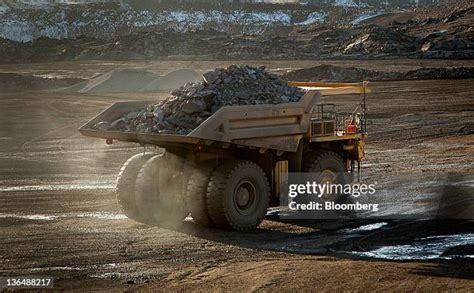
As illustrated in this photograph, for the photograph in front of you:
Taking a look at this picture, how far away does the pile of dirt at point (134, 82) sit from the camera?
42.4 m

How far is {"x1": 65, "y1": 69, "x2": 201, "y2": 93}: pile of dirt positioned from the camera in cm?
4241

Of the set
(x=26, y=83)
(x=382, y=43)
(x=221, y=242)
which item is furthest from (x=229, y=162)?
(x=382, y=43)

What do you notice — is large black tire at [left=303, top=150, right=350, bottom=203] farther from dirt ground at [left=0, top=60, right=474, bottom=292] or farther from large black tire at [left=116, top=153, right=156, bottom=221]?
large black tire at [left=116, top=153, right=156, bottom=221]

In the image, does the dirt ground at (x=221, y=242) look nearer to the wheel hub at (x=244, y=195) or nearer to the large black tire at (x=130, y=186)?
the large black tire at (x=130, y=186)

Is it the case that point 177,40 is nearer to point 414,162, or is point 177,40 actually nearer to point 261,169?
point 414,162

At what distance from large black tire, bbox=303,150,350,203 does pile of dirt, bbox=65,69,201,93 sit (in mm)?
28324

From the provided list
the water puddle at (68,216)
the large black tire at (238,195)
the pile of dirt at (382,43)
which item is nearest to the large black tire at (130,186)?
the water puddle at (68,216)

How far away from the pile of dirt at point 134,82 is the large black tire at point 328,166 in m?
28.3

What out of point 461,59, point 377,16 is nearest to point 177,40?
point 461,59

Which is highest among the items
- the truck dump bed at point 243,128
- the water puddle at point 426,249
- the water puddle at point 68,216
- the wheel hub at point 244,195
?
the truck dump bed at point 243,128

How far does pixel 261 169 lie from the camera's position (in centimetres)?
1228

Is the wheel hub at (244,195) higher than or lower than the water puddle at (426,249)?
higher

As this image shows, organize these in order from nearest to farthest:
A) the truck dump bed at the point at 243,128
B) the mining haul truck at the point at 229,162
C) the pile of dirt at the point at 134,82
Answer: the truck dump bed at the point at 243,128, the mining haul truck at the point at 229,162, the pile of dirt at the point at 134,82

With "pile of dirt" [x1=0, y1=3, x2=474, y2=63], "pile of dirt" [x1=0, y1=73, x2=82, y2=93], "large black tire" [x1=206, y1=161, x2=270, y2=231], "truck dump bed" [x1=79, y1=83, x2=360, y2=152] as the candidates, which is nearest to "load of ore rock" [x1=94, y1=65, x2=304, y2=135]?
"truck dump bed" [x1=79, y1=83, x2=360, y2=152]
